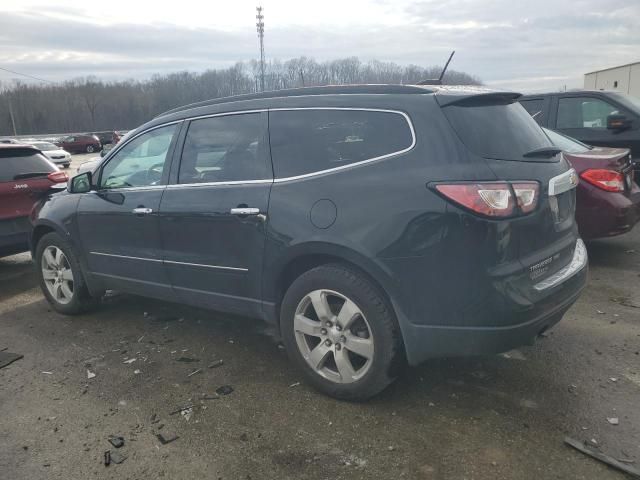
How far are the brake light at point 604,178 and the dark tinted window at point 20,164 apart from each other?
20.8 ft

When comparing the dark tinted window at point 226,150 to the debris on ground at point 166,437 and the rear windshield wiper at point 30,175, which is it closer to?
the debris on ground at point 166,437

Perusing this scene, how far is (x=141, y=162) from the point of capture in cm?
435

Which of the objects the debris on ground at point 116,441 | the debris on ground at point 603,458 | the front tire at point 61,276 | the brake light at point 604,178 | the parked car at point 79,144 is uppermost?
the brake light at point 604,178

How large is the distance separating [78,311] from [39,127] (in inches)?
4255

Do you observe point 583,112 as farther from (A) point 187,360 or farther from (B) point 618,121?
(A) point 187,360

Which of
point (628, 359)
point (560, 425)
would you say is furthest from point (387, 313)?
point (628, 359)

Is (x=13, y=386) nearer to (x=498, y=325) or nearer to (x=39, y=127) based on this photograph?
(x=498, y=325)

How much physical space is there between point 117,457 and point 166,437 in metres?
0.27

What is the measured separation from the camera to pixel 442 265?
275cm

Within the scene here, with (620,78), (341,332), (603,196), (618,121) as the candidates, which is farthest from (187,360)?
(620,78)

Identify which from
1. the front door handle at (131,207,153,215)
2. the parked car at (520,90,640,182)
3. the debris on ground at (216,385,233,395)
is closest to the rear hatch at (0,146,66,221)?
the front door handle at (131,207,153,215)

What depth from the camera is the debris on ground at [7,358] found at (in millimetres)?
4051

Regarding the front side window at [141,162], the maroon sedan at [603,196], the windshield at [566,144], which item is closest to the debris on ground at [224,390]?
the front side window at [141,162]

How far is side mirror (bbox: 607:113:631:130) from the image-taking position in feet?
23.0
